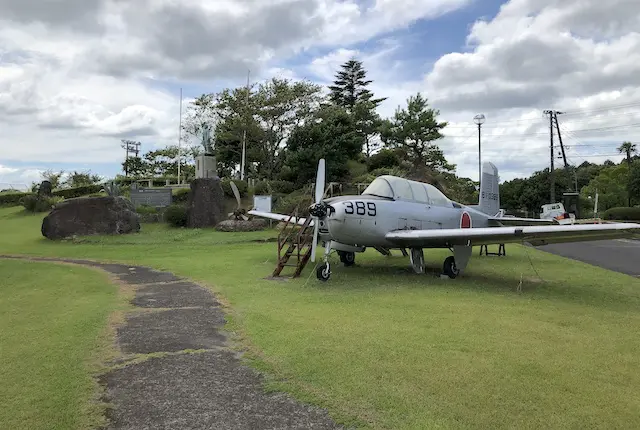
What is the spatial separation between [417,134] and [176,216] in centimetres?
2573

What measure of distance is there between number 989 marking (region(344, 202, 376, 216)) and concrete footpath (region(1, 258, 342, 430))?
15.9ft

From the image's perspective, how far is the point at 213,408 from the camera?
4145 mm

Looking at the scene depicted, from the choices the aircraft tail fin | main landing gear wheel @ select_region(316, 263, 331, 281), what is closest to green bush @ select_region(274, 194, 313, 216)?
the aircraft tail fin

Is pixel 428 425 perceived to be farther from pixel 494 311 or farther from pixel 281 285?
pixel 281 285

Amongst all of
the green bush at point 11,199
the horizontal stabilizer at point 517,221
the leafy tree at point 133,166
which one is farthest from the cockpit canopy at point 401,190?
the leafy tree at point 133,166

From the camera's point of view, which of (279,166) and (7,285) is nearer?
(7,285)

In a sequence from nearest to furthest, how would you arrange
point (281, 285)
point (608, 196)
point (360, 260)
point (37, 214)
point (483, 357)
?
point (483, 357)
point (281, 285)
point (360, 260)
point (37, 214)
point (608, 196)

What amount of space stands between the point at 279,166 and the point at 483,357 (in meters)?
39.1

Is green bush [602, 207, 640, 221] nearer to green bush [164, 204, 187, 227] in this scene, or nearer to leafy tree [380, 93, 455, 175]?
leafy tree [380, 93, 455, 175]

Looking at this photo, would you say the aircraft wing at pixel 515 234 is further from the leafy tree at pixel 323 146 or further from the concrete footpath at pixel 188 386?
the leafy tree at pixel 323 146

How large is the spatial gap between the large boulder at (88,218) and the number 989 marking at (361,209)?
16.6 metres

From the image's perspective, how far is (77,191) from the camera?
150ft

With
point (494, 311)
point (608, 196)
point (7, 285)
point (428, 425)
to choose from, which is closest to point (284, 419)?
point (428, 425)

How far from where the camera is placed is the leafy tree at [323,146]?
121 feet
